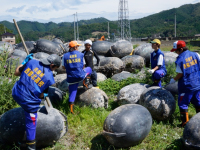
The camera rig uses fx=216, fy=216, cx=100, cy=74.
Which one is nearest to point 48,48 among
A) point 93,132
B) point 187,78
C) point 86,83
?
point 86,83

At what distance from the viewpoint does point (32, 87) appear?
3.46m

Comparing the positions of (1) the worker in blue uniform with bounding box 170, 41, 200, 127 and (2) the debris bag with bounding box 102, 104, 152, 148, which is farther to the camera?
(1) the worker in blue uniform with bounding box 170, 41, 200, 127

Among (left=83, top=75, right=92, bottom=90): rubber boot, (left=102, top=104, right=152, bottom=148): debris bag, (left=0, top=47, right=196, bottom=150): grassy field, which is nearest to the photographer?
(left=102, top=104, right=152, bottom=148): debris bag

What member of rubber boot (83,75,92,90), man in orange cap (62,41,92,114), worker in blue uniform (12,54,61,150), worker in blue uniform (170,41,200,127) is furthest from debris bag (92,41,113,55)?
worker in blue uniform (12,54,61,150)

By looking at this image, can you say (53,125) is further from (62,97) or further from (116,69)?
(116,69)

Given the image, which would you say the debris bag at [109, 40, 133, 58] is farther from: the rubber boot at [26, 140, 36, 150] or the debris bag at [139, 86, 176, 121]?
the rubber boot at [26, 140, 36, 150]

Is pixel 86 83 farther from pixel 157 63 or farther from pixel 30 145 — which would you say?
pixel 30 145

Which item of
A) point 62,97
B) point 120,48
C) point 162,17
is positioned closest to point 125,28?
point 120,48

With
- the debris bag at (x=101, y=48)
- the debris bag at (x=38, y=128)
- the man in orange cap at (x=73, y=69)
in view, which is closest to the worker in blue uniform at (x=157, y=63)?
the man in orange cap at (x=73, y=69)

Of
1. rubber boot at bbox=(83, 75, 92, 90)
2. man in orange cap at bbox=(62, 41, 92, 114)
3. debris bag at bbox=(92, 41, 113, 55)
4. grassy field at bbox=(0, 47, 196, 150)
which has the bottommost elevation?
grassy field at bbox=(0, 47, 196, 150)

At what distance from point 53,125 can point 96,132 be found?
0.98 metres

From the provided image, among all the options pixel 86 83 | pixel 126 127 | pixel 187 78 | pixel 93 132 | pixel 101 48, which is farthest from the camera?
pixel 101 48

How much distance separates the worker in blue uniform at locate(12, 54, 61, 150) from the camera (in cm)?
346

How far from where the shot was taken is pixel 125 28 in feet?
123
